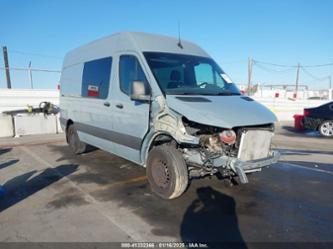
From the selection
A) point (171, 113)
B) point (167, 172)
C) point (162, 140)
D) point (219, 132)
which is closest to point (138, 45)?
point (171, 113)

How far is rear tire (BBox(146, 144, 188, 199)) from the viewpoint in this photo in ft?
15.2

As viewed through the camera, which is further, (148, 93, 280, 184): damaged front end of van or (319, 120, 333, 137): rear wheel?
(319, 120, 333, 137): rear wheel

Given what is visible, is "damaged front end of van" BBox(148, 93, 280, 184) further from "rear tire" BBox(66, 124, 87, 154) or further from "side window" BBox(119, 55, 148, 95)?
"rear tire" BBox(66, 124, 87, 154)

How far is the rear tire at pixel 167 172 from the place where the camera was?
4.62 metres

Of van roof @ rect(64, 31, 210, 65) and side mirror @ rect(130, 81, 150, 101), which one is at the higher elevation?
van roof @ rect(64, 31, 210, 65)

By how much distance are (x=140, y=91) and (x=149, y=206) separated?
181cm

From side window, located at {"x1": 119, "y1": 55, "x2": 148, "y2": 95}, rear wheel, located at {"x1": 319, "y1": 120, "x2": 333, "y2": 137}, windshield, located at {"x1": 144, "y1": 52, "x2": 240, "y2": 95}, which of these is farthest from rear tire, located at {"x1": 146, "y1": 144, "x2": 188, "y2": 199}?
rear wheel, located at {"x1": 319, "y1": 120, "x2": 333, "y2": 137}

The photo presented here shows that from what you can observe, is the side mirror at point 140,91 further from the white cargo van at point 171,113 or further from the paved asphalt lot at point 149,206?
the paved asphalt lot at point 149,206

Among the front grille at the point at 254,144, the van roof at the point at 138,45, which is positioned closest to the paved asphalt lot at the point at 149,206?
the front grille at the point at 254,144

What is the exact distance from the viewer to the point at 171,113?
464 centimetres

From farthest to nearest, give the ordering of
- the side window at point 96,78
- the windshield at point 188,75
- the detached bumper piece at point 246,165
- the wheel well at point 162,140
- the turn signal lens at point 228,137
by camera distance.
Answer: the side window at point 96,78 → the windshield at point 188,75 → the wheel well at point 162,140 → the turn signal lens at point 228,137 → the detached bumper piece at point 246,165

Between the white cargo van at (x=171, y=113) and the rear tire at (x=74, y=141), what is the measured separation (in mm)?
1334

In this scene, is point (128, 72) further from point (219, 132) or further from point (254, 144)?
point (254, 144)

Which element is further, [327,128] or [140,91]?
[327,128]
